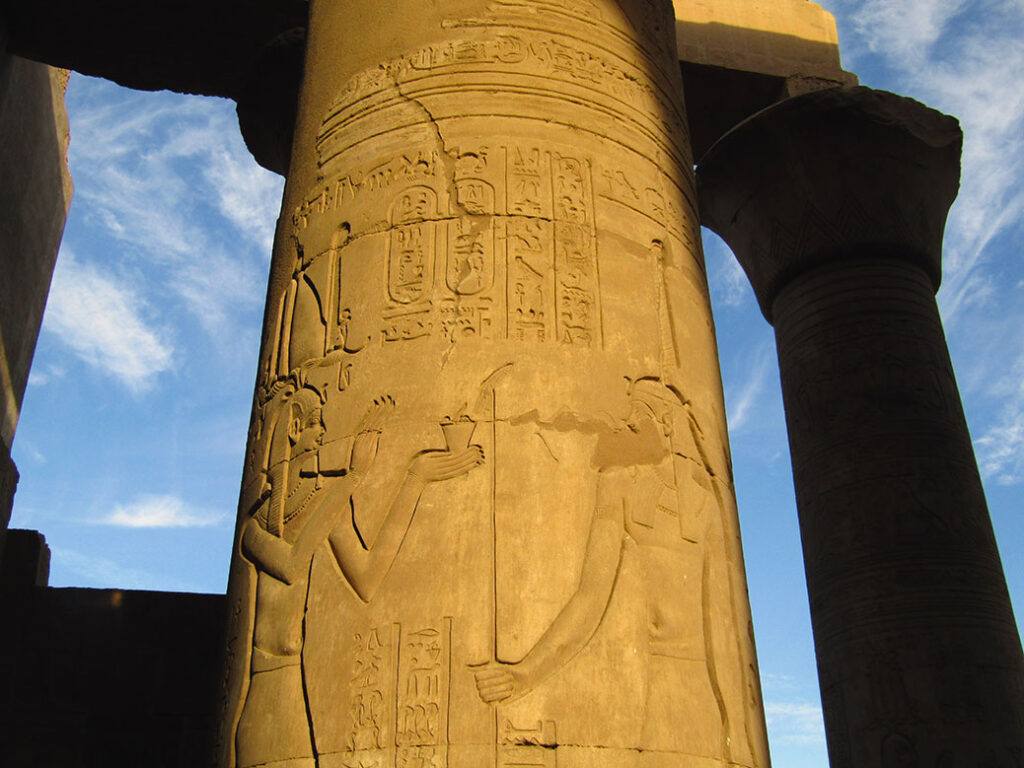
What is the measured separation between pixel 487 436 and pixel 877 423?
5.02 meters

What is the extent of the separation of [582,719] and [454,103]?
2.43 m

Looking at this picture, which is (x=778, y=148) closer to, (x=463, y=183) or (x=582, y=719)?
(x=463, y=183)

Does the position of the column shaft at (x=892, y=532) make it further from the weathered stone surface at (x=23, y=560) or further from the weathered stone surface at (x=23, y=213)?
the weathered stone surface at (x=23, y=213)

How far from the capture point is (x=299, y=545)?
10.8 ft

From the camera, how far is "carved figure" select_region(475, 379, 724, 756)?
2.91 m

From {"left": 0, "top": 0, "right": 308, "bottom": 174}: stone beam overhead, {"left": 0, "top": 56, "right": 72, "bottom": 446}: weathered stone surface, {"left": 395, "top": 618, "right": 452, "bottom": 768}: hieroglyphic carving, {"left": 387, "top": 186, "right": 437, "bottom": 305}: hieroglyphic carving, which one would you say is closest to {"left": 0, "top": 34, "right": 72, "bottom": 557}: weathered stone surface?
{"left": 0, "top": 56, "right": 72, "bottom": 446}: weathered stone surface

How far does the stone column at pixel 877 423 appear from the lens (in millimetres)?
6570

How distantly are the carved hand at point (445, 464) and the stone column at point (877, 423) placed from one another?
4.63 m

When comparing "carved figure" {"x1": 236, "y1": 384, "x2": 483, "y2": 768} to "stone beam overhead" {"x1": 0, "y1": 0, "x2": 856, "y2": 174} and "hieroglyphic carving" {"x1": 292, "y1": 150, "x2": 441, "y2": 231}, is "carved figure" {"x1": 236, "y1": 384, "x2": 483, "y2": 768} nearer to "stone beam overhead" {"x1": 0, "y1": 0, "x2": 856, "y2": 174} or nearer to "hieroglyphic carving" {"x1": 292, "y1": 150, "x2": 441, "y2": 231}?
"hieroglyphic carving" {"x1": 292, "y1": 150, "x2": 441, "y2": 231}

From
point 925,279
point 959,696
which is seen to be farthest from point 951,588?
point 925,279

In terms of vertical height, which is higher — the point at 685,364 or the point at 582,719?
the point at 685,364

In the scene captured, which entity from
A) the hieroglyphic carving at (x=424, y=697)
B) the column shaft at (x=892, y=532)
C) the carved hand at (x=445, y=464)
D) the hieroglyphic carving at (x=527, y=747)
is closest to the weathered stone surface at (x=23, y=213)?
the carved hand at (x=445, y=464)

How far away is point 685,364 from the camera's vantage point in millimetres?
3840

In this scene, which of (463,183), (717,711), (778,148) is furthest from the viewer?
(778,148)
